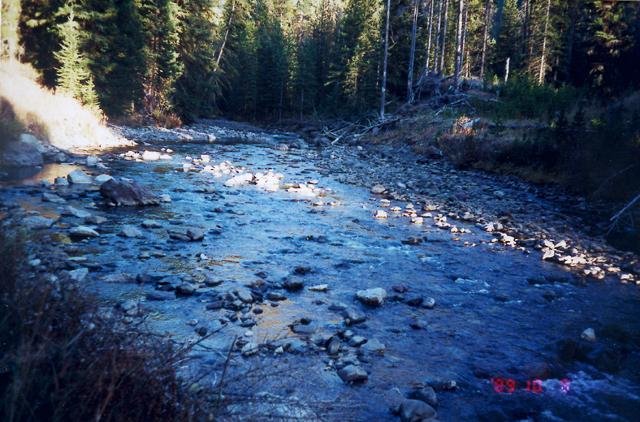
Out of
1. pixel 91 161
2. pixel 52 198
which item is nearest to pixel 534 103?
pixel 91 161

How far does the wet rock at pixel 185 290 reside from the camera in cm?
647

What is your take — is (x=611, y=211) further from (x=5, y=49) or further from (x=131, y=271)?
(x=5, y=49)

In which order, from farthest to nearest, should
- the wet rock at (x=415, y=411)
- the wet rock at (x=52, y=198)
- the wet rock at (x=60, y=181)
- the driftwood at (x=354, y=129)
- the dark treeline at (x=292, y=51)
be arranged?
the driftwood at (x=354, y=129) → the dark treeline at (x=292, y=51) → the wet rock at (x=60, y=181) → the wet rock at (x=52, y=198) → the wet rock at (x=415, y=411)

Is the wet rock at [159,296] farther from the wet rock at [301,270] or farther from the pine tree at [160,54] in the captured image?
the pine tree at [160,54]

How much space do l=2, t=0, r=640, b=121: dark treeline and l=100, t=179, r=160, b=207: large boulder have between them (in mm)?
15320

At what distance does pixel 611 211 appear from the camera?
42.2 feet

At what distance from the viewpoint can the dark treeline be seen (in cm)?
2522

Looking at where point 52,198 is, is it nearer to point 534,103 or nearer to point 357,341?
point 357,341

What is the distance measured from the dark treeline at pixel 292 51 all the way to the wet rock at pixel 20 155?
9.91m

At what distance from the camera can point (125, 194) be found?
1128 cm

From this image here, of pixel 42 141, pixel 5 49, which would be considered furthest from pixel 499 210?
pixel 5 49

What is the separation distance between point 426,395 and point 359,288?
9.34ft

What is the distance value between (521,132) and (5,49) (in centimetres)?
2683
